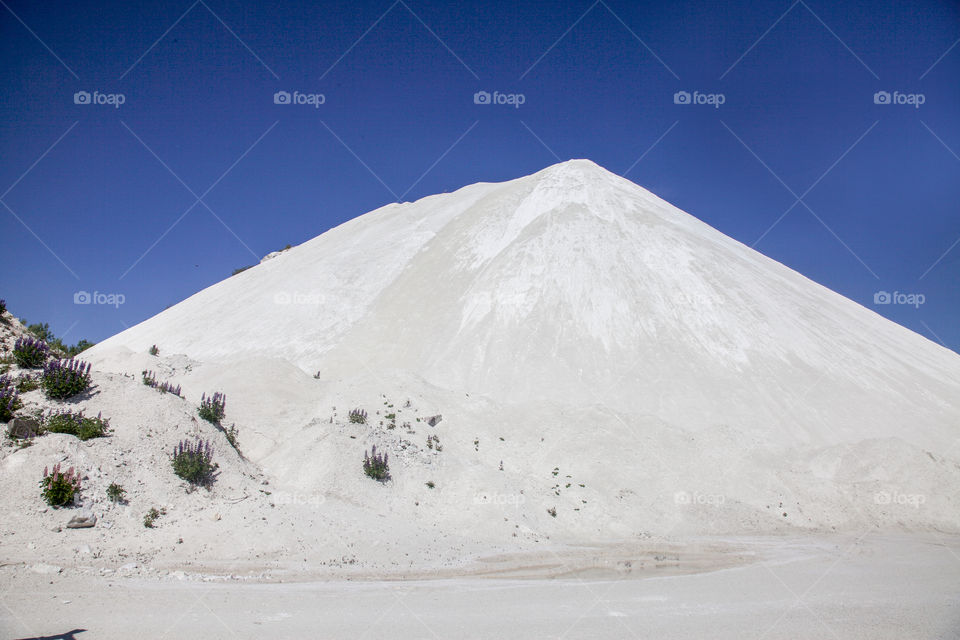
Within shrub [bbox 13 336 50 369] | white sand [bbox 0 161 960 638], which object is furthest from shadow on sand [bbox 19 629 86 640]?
shrub [bbox 13 336 50 369]

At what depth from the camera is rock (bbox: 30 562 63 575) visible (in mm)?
8766

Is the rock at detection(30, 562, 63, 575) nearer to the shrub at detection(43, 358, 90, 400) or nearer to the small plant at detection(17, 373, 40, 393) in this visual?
the shrub at detection(43, 358, 90, 400)

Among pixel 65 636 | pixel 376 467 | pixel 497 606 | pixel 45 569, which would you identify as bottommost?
pixel 497 606

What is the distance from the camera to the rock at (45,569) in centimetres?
877

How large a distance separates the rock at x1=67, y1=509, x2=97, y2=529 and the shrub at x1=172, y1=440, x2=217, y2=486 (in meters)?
2.22

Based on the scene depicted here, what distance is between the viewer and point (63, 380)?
43.8ft

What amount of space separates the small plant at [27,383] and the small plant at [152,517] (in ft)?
15.6

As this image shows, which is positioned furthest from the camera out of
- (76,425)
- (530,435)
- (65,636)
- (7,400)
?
(530,435)

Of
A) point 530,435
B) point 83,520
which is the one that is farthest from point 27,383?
point 530,435

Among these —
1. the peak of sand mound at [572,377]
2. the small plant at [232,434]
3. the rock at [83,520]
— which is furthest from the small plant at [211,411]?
the rock at [83,520]

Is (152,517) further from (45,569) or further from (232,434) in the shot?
(232,434)

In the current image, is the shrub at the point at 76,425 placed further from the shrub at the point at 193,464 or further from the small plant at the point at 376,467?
the small plant at the point at 376,467

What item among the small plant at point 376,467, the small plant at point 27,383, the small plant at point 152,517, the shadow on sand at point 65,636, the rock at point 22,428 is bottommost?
the shadow on sand at point 65,636

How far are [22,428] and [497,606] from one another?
1027 centimetres
